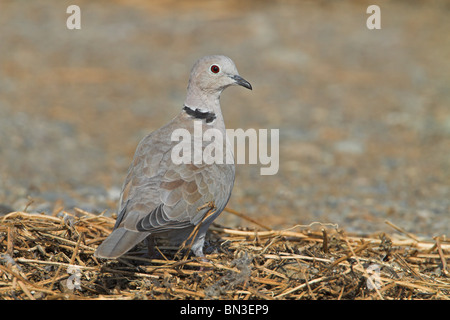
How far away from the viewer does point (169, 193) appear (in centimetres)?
387

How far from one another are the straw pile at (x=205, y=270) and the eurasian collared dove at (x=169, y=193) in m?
0.24

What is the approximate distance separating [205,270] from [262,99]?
6.70m

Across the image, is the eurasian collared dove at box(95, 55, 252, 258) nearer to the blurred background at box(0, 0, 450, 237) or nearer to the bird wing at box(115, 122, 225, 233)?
the bird wing at box(115, 122, 225, 233)

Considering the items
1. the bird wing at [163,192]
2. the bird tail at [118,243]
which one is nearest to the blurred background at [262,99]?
the bird wing at [163,192]

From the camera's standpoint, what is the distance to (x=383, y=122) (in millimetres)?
9352

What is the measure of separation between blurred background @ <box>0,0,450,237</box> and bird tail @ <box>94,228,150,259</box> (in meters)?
0.98

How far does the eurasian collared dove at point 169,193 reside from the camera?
3602 mm

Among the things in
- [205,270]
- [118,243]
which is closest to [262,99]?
[205,270]

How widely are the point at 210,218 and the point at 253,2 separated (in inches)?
418

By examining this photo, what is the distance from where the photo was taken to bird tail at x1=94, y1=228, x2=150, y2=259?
336 cm

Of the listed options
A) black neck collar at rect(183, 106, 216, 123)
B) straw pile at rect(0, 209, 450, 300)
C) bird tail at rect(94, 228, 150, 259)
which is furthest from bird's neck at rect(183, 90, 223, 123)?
bird tail at rect(94, 228, 150, 259)

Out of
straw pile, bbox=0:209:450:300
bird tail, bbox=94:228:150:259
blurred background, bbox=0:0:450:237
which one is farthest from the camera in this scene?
blurred background, bbox=0:0:450:237
